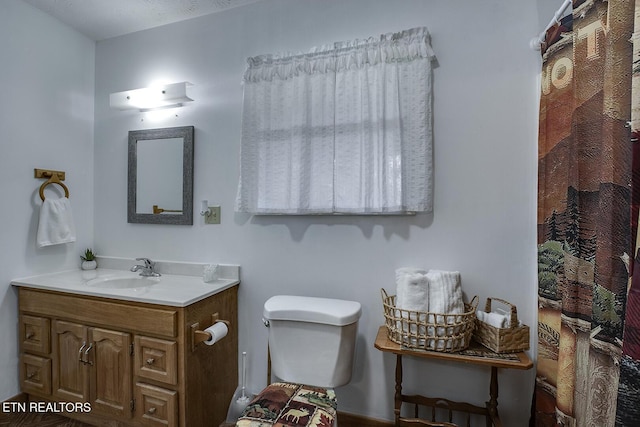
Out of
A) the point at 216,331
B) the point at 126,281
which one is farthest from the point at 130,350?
the point at 126,281

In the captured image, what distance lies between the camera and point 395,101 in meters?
1.59

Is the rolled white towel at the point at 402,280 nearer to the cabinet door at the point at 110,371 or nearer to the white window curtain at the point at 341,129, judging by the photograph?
the white window curtain at the point at 341,129

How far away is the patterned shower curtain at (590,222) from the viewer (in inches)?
29.5

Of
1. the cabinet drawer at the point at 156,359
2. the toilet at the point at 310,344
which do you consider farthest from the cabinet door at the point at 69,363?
the toilet at the point at 310,344

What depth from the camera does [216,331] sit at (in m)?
1.57

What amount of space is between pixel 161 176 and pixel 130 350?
1.10m

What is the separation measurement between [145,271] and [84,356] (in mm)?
547

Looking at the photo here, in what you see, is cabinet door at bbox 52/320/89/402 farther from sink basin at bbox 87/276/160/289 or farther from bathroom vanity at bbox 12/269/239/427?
sink basin at bbox 87/276/160/289

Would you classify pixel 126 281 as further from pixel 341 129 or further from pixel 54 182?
pixel 341 129

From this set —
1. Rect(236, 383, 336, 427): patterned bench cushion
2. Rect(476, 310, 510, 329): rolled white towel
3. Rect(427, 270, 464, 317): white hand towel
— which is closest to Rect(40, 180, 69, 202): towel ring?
Rect(236, 383, 336, 427): patterned bench cushion

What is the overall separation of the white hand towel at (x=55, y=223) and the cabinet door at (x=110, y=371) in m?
0.75

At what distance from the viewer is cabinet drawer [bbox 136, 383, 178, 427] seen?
4.97 ft

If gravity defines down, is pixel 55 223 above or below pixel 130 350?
above

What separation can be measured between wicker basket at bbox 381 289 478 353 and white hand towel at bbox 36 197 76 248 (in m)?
2.14
